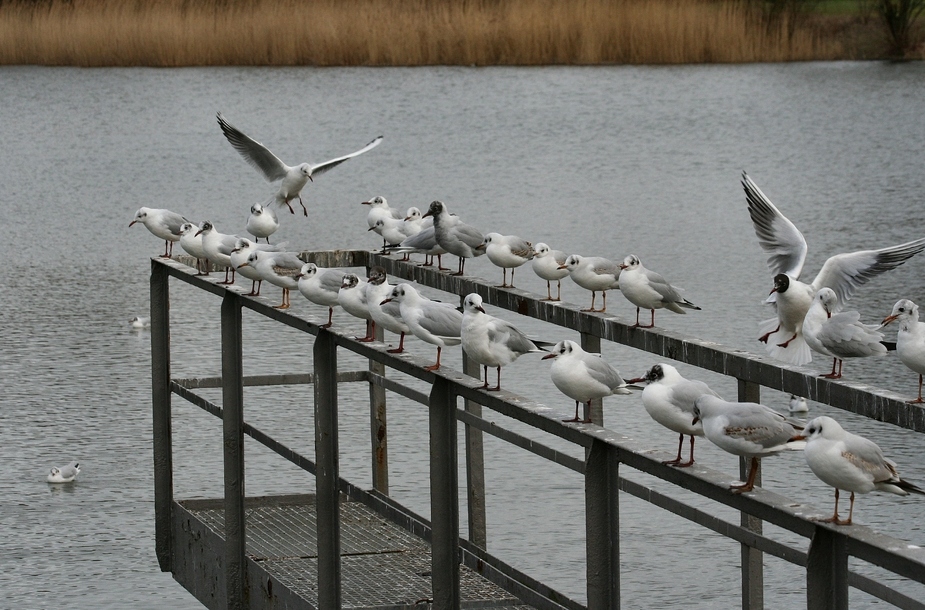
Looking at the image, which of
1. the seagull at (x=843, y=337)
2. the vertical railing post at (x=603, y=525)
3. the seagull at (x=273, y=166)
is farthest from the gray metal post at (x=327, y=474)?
the seagull at (x=273, y=166)

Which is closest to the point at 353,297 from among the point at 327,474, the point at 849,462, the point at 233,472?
the point at 327,474

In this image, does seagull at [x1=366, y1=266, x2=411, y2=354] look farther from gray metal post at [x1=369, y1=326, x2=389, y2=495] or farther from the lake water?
the lake water

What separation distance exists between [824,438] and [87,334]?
472 inches

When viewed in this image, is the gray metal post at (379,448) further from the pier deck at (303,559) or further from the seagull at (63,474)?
the seagull at (63,474)

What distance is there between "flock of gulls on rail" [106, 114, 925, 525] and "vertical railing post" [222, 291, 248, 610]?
9.7 inches

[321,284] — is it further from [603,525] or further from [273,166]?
[273,166]

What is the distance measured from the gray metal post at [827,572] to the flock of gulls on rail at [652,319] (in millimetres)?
45

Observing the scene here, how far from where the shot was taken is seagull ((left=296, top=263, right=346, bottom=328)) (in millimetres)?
6160

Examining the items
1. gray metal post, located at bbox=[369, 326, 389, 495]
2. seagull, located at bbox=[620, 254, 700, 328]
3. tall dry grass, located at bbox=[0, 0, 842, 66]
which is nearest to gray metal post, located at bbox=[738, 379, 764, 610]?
seagull, located at bbox=[620, 254, 700, 328]

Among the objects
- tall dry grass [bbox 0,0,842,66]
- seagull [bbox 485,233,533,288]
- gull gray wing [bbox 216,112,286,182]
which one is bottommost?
seagull [bbox 485,233,533,288]

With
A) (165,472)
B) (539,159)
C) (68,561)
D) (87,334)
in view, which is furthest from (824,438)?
(539,159)

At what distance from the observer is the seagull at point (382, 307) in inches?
213

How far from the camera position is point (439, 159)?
28.4 m

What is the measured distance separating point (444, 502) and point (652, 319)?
204 centimetres
